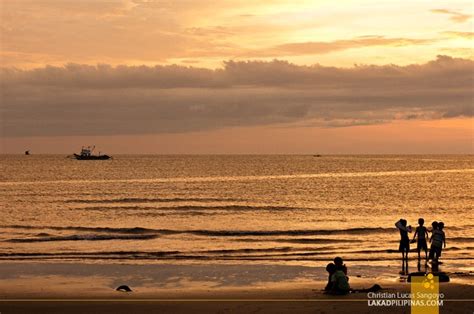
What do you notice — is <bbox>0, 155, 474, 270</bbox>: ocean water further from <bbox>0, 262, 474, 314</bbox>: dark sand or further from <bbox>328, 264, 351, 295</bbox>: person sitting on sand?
<bbox>328, 264, 351, 295</bbox>: person sitting on sand

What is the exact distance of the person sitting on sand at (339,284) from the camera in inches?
703

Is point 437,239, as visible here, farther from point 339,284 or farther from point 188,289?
point 188,289

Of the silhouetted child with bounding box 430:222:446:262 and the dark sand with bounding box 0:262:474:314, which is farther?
the silhouetted child with bounding box 430:222:446:262

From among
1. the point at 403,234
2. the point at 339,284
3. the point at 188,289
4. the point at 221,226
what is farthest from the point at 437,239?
the point at 221,226

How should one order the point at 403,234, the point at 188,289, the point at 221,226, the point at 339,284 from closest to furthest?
the point at 339,284 → the point at 188,289 → the point at 403,234 → the point at 221,226

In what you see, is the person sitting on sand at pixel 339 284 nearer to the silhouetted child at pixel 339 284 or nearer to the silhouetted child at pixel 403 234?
the silhouetted child at pixel 339 284

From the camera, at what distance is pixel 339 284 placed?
1795 centimetres

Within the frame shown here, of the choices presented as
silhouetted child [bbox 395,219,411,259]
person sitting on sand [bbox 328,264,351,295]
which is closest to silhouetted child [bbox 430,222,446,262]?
silhouetted child [bbox 395,219,411,259]

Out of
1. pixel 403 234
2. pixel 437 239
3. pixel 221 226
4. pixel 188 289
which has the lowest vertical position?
pixel 188 289

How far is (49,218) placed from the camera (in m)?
48.1

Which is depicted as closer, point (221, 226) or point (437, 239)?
point (437, 239)

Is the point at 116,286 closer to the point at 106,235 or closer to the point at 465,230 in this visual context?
the point at 106,235

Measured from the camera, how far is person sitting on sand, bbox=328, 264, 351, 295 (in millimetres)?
17845

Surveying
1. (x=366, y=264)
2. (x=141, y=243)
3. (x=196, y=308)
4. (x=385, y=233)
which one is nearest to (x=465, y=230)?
(x=385, y=233)
